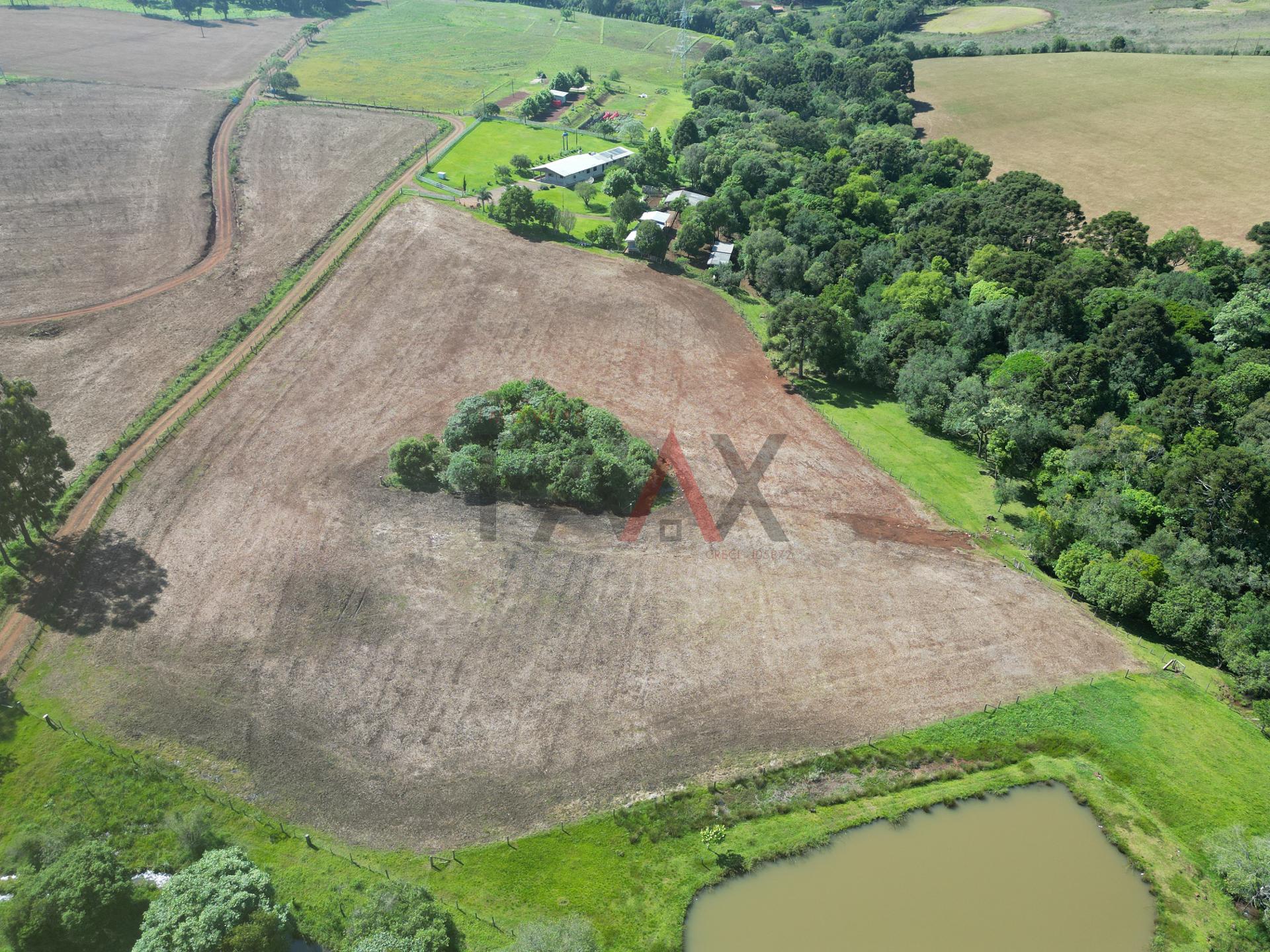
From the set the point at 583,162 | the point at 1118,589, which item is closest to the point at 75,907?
the point at 1118,589

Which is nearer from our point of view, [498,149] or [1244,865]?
[1244,865]

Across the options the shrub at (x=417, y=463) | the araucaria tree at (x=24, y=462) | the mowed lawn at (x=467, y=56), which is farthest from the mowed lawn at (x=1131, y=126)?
the araucaria tree at (x=24, y=462)

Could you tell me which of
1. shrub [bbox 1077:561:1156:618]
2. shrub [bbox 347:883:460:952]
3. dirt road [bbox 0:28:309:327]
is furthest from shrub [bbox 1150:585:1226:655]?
dirt road [bbox 0:28:309:327]

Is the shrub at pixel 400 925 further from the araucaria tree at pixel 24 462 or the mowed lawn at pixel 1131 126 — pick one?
the mowed lawn at pixel 1131 126

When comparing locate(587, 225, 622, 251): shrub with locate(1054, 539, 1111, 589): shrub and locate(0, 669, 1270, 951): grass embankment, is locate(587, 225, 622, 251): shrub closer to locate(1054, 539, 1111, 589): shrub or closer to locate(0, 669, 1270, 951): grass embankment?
locate(1054, 539, 1111, 589): shrub

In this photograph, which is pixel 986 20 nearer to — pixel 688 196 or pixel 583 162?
pixel 688 196
